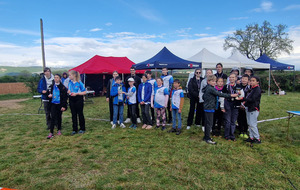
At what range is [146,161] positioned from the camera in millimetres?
3469

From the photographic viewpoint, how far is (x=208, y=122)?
14.0ft

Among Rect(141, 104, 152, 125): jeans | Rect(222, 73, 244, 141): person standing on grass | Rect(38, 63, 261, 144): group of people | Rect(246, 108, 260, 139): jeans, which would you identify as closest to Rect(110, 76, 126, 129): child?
Rect(38, 63, 261, 144): group of people

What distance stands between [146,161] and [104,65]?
507 inches

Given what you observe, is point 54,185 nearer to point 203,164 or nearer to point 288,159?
point 203,164

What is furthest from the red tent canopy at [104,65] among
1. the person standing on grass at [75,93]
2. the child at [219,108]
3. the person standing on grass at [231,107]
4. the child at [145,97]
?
the person standing on grass at [231,107]

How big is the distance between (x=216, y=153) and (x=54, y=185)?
2.92 metres

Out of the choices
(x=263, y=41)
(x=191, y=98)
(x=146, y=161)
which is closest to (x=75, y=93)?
(x=146, y=161)

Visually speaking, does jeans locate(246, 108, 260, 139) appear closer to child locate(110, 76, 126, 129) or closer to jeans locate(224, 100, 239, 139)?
jeans locate(224, 100, 239, 139)

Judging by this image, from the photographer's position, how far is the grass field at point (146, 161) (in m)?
2.77

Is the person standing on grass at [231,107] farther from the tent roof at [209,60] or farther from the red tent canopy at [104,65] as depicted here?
the red tent canopy at [104,65]

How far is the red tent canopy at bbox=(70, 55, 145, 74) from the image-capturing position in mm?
14277

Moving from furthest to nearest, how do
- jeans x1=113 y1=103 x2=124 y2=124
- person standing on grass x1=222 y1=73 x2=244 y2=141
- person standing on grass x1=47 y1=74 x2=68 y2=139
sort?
jeans x1=113 y1=103 x2=124 y2=124 < person standing on grass x1=47 y1=74 x2=68 y2=139 < person standing on grass x1=222 y1=73 x2=244 y2=141

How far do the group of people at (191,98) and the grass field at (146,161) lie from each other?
43 centimetres

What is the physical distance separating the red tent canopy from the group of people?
353 inches
